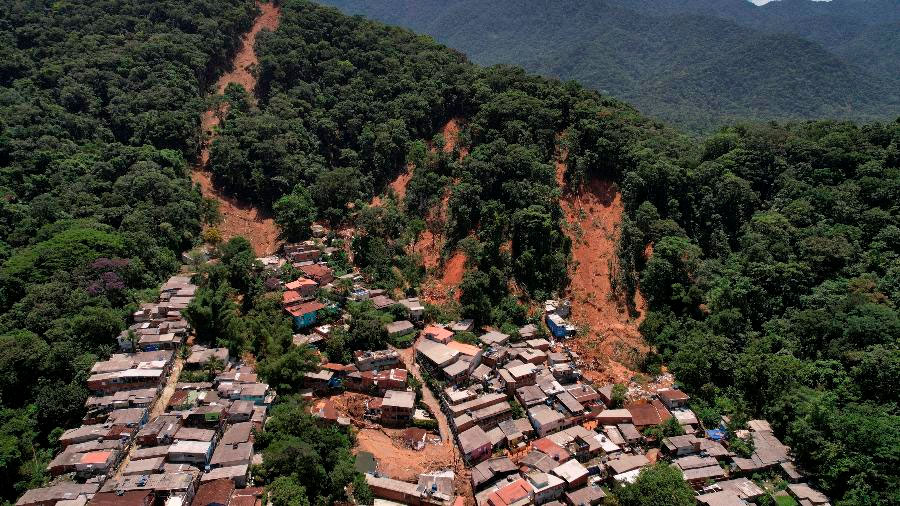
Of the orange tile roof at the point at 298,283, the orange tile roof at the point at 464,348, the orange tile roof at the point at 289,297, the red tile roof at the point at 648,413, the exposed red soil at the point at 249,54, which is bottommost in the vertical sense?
the red tile roof at the point at 648,413

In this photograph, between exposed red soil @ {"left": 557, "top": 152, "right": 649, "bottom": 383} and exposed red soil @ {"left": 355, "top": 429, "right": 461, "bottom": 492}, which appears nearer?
exposed red soil @ {"left": 355, "top": 429, "right": 461, "bottom": 492}

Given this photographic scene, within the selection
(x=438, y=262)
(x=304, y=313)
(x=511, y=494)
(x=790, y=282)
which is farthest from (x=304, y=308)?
(x=790, y=282)

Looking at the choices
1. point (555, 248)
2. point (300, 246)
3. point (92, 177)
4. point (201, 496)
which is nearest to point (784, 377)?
point (555, 248)

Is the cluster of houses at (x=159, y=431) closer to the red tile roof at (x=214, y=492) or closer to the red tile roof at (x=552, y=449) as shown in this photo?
the red tile roof at (x=214, y=492)

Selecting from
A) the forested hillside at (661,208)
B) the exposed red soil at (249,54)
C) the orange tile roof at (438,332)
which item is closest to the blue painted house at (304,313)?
the forested hillside at (661,208)

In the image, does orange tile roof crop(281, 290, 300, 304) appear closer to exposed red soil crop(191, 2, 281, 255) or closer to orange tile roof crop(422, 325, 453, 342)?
orange tile roof crop(422, 325, 453, 342)

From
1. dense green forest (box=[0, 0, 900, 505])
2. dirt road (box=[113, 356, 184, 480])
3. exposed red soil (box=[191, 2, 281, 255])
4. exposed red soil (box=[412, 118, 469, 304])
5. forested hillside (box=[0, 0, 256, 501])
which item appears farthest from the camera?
exposed red soil (box=[191, 2, 281, 255])

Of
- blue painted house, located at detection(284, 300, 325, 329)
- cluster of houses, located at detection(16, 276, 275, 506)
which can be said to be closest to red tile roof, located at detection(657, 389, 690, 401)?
blue painted house, located at detection(284, 300, 325, 329)
